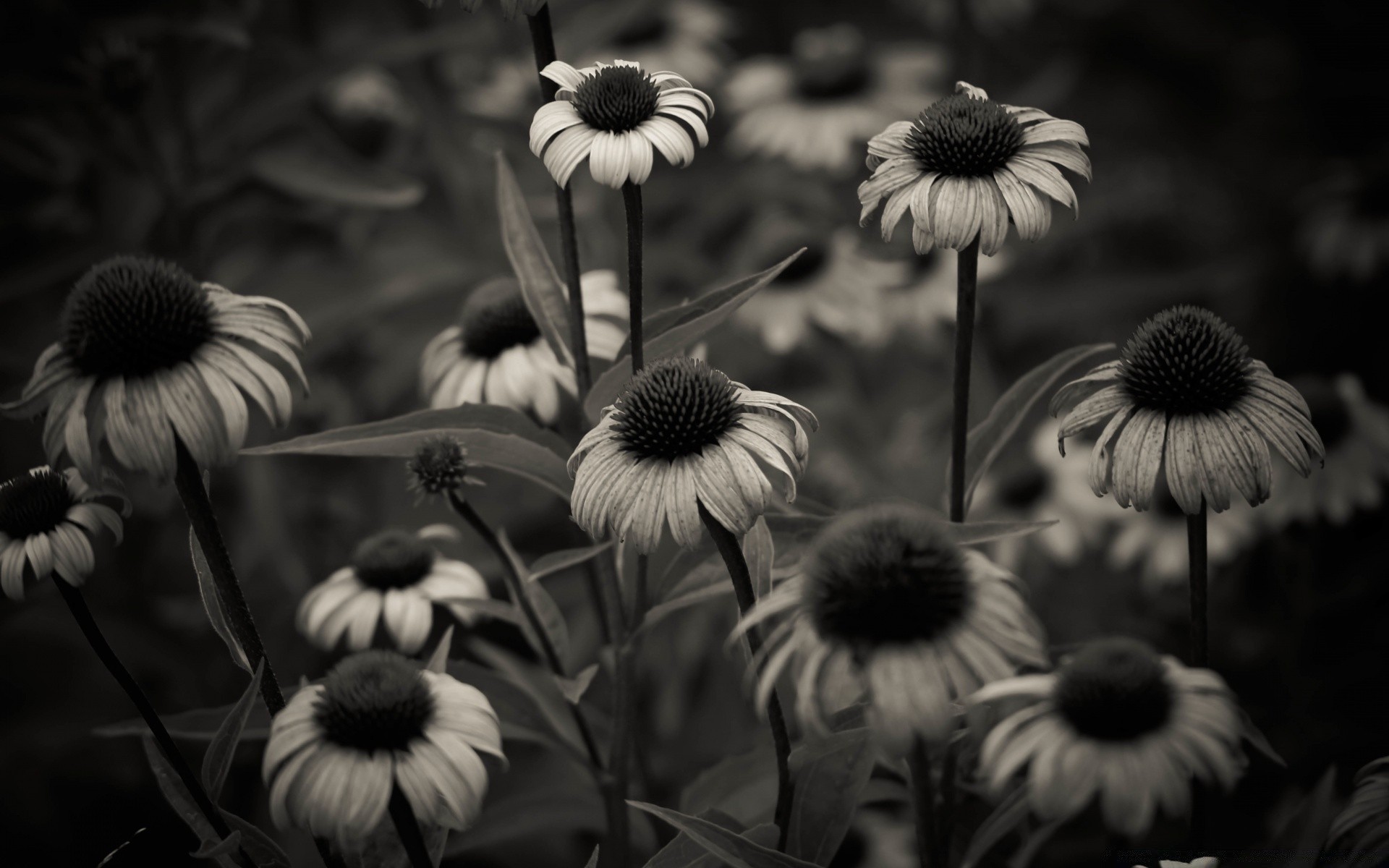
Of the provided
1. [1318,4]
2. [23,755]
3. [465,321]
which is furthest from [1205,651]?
[1318,4]

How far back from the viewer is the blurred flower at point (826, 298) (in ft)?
8.38

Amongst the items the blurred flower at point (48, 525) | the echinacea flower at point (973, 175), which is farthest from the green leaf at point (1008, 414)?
the blurred flower at point (48, 525)

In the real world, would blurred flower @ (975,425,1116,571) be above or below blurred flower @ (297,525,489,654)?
below

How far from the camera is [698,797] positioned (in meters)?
1.23

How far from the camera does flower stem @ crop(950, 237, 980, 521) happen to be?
110 centimetres

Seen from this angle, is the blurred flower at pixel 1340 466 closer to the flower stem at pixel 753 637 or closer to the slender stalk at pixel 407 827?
the flower stem at pixel 753 637

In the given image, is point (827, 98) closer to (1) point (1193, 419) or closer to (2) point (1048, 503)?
(2) point (1048, 503)

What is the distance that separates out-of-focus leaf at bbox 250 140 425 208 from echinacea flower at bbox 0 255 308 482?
104 centimetres

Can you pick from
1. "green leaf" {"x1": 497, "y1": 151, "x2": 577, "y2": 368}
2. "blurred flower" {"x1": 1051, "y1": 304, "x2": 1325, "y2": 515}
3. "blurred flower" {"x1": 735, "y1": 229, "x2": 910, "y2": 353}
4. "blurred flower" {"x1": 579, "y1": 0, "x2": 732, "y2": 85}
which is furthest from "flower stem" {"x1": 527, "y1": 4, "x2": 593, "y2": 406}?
"blurred flower" {"x1": 579, "y1": 0, "x2": 732, "y2": 85}

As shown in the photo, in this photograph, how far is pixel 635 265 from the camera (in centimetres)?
108

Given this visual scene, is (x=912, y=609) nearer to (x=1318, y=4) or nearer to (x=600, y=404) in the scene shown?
(x=600, y=404)

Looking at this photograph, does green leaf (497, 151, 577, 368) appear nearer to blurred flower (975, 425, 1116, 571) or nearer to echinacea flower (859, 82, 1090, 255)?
echinacea flower (859, 82, 1090, 255)

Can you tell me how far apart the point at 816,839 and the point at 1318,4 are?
4239 mm

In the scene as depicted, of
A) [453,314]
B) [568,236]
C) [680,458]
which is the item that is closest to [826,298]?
[453,314]
